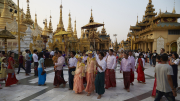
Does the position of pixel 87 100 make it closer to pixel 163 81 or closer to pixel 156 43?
pixel 163 81

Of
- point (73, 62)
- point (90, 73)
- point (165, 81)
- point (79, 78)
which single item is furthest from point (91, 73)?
point (165, 81)

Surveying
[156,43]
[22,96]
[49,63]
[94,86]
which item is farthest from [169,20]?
[22,96]

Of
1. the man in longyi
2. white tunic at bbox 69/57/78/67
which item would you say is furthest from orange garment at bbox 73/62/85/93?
white tunic at bbox 69/57/78/67

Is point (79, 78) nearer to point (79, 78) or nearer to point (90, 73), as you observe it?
A: point (79, 78)

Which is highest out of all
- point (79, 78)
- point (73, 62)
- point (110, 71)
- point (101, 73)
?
point (73, 62)

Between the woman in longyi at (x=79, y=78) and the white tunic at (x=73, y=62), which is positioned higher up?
the white tunic at (x=73, y=62)

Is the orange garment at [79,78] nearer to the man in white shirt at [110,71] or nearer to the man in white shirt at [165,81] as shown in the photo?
the man in white shirt at [110,71]

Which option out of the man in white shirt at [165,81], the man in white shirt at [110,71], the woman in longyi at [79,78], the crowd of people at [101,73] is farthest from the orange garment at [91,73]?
the man in white shirt at [165,81]

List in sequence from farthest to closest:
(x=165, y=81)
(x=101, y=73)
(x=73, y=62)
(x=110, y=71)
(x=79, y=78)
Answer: (x=110, y=71) < (x=73, y=62) < (x=79, y=78) < (x=101, y=73) < (x=165, y=81)

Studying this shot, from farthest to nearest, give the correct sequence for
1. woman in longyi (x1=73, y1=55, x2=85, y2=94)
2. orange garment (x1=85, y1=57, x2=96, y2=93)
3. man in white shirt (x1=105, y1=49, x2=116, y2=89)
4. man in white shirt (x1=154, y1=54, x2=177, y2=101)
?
man in white shirt (x1=105, y1=49, x2=116, y2=89) < woman in longyi (x1=73, y1=55, x2=85, y2=94) < orange garment (x1=85, y1=57, x2=96, y2=93) < man in white shirt (x1=154, y1=54, x2=177, y2=101)

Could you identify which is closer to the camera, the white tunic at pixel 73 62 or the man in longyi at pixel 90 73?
the man in longyi at pixel 90 73

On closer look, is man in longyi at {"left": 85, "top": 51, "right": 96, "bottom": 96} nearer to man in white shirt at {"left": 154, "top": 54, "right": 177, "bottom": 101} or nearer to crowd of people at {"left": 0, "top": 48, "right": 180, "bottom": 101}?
crowd of people at {"left": 0, "top": 48, "right": 180, "bottom": 101}

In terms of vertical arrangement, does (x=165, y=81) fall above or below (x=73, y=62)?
below

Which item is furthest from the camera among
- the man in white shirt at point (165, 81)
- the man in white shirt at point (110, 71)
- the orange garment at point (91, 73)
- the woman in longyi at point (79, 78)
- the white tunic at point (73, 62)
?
the man in white shirt at point (110, 71)
